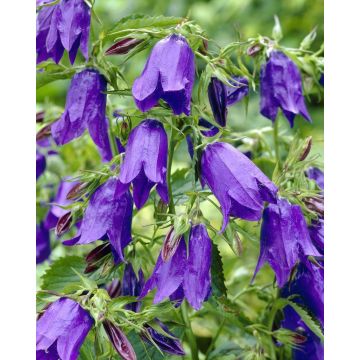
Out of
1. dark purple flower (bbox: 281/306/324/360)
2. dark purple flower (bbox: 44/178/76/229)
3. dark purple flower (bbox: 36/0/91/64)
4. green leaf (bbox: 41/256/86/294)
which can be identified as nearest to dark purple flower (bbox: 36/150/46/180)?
dark purple flower (bbox: 44/178/76/229)

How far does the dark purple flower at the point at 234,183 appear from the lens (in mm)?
918

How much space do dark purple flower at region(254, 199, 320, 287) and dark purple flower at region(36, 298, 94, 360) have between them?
0.22 meters

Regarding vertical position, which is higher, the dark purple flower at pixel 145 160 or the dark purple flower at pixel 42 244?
the dark purple flower at pixel 145 160

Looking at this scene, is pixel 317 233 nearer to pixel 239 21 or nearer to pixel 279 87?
pixel 279 87

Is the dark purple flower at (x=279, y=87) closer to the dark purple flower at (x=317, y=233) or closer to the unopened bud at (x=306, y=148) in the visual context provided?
the unopened bud at (x=306, y=148)

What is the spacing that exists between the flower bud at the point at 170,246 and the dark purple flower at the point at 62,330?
0.11m

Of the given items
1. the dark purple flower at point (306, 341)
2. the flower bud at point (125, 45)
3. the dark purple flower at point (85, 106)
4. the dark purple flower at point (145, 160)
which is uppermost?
the flower bud at point (125, 45)

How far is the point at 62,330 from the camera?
0.89m

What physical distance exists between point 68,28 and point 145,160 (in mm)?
212

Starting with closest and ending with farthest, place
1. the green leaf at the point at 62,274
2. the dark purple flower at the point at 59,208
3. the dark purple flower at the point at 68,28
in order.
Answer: the dark purple flower at the point at 68,28 < the green leaf at the point at 62,274 < the dark purple flower at the point at 59,208

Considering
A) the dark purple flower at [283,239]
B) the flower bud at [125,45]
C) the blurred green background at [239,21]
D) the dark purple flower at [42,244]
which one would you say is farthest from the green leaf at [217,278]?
the blurred green background at [239,21]

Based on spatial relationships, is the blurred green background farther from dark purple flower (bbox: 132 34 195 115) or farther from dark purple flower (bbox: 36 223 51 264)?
dark purple flower (bbox: 132 34 195 115)

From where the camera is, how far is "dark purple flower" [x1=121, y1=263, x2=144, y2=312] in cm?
104
